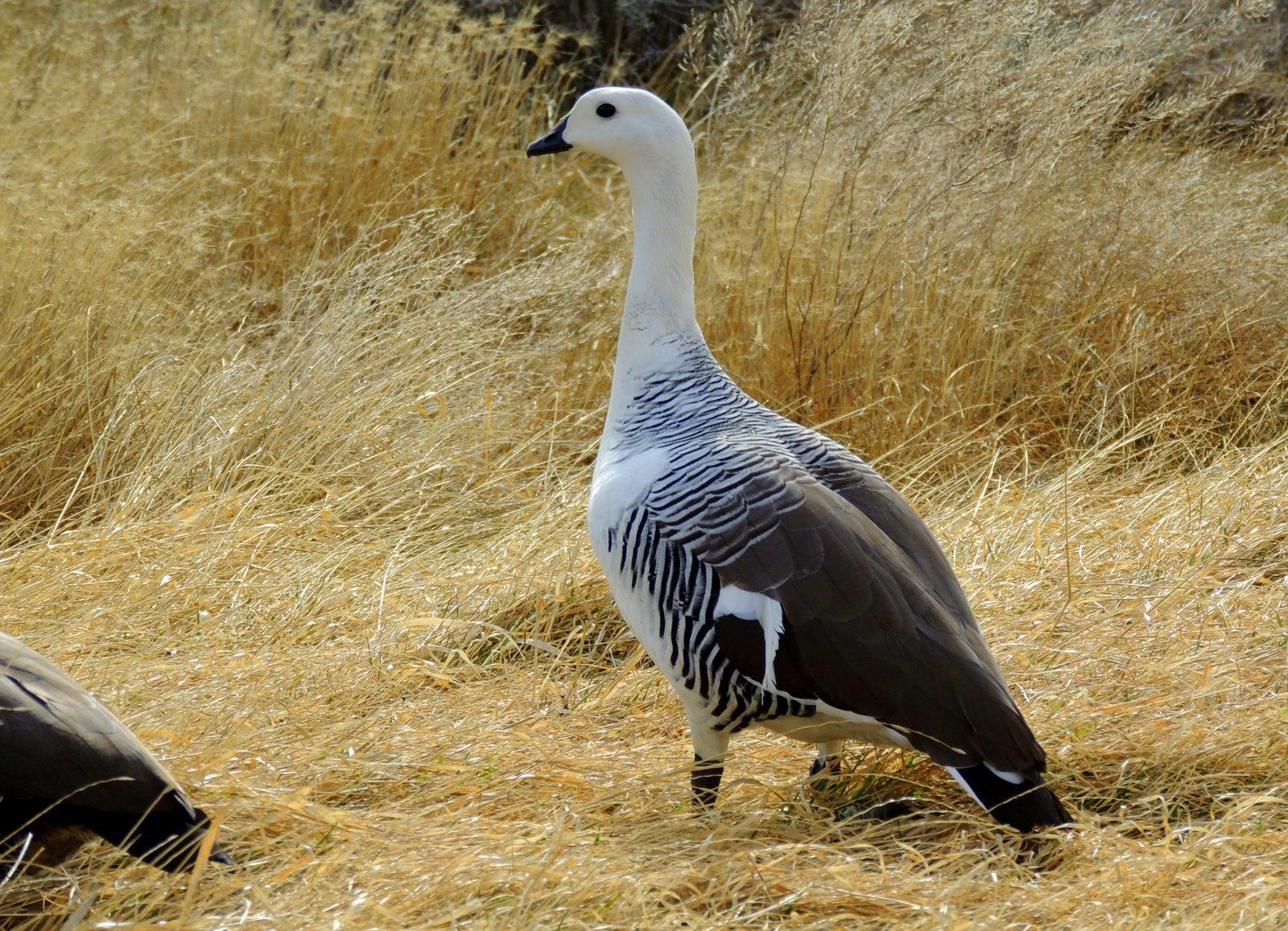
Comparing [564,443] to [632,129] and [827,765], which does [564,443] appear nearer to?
[632,129]

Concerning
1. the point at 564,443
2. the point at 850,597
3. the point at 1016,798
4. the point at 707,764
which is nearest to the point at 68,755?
the point at 707,764

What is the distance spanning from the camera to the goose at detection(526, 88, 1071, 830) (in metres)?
2.84

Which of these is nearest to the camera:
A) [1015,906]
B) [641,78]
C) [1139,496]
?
[1015,906]

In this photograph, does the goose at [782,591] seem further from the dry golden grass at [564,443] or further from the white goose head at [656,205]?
the dry golden grass at [564,443]

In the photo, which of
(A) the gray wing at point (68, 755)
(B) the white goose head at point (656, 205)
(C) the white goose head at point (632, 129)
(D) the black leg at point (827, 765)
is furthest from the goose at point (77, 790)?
(C) the white goose head at point (632, 129)

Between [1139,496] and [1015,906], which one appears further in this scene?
[1139,496]

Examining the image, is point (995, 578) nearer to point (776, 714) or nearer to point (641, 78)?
point (776, 714)

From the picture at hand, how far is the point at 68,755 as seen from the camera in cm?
260

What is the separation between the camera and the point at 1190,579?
3992mm

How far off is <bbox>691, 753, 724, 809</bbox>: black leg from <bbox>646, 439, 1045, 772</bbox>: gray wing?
0.29m

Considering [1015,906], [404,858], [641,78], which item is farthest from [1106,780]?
[641,78]

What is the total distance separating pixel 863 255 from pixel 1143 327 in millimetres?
1076

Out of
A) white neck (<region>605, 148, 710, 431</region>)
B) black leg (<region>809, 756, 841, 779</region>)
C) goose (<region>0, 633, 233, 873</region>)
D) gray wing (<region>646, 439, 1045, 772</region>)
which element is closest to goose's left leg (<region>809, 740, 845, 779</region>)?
black leg (<region>809, 756, 841, 779</region>)

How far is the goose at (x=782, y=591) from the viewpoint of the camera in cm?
284
